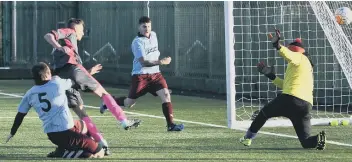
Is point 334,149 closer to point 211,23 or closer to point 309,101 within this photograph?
point 309,101

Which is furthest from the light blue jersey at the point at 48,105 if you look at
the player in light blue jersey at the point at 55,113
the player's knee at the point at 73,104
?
the player's knee at the point at 73,104

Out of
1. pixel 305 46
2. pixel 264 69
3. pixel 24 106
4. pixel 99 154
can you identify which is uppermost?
pixel 305 46

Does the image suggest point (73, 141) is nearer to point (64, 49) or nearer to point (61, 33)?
point (64, 49)

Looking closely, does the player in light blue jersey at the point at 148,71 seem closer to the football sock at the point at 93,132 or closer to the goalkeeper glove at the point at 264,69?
the goalkeeper glove at the point at 264,69

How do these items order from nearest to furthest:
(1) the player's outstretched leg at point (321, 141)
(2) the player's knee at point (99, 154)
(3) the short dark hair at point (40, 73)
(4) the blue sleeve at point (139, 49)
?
(3) the short dark hair at point (40, 73), (2) the player's knee at point (99, 154), (1) the player's outstretched leg at point (321, 141), (4) the blue sleeve at point (139, 49)

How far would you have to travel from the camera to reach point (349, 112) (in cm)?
2020

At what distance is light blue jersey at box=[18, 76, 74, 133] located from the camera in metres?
12.7

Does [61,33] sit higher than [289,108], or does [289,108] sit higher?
[61,33]

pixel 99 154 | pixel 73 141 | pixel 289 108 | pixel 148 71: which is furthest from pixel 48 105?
pixel 148 71

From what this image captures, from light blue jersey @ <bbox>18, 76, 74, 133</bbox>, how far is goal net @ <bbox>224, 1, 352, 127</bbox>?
559cm

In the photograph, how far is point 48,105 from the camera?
12703 millimetres

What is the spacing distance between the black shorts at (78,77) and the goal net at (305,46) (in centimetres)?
450

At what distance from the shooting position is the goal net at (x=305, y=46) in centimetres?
1847

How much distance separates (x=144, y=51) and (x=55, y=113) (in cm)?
403
